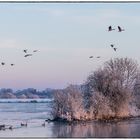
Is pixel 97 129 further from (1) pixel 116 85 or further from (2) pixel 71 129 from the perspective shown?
(1) pixel 116 85

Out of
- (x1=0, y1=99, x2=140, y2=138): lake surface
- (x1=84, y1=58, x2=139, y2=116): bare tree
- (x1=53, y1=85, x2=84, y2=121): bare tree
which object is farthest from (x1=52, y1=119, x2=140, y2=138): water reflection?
(x1=84, y1=58, x2=139, y2=116): bare tree

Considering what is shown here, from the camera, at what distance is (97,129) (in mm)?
14000

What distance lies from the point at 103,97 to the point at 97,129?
3578 mm

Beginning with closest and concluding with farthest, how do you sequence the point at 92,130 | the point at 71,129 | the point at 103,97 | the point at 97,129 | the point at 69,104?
the point at 92,130 < the point at 97,129 < the point at 71,129 < the point at 69,104 < the point at 103,97

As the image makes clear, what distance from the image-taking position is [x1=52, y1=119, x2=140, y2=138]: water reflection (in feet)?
41.0

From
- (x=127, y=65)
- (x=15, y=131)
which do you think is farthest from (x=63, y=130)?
(x=127, y=65)

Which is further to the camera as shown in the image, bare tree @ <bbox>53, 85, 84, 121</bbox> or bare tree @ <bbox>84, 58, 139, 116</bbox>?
bare tree @ <bbox>84, 58, 139, 116</bbox>

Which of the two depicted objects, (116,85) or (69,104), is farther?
(116,85)

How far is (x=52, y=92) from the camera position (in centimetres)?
1650

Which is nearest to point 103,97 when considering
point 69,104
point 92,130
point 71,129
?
point 69,104

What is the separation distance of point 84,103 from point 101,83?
2.57 feet

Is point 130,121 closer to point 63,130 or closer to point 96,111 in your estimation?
point 96,111

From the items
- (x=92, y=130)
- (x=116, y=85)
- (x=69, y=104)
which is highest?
(x=116, y=85)

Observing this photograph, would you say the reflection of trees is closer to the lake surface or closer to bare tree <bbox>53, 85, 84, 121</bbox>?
the lake surface
